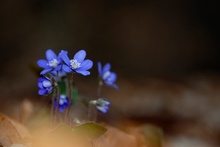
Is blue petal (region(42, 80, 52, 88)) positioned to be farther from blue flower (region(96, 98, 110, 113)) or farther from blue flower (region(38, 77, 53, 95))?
blue flower (region(96, 98, 110, 113))

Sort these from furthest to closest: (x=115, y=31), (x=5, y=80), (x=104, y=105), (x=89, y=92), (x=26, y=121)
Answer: (x=115, y=31) < (x=5, y=80) < (x=89, y=92) < (x=26, y=121) < (x=104, y=105)

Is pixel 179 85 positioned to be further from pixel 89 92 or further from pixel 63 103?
pixel 63 103

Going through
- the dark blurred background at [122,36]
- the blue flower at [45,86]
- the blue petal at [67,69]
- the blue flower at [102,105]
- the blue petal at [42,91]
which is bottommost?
the dark blurred background at [122,36]

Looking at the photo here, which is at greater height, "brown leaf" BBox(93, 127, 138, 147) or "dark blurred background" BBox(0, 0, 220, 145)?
"brown leaf" BBox(93, 127, 138, 147)

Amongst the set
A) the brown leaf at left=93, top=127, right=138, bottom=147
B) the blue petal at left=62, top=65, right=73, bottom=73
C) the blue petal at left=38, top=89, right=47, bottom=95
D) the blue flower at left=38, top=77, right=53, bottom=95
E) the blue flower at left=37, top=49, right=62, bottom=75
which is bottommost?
the brown leaf at left=93, top=127, right=138, bottom=147

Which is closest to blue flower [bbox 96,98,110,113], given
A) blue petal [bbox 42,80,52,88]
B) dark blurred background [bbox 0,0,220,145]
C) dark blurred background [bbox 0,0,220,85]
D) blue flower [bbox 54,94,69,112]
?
blue flower [bbox 54,94,69,112]

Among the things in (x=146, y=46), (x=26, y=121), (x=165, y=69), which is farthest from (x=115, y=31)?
(x=26, y=121)

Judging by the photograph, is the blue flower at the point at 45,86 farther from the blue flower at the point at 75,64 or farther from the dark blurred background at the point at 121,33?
→ the dark blurred background at the point at 121,33

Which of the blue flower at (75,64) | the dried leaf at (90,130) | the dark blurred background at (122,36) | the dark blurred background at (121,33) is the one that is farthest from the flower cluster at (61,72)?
the dark blurred background at (121,33)

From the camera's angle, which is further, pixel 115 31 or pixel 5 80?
pixel 115 31
